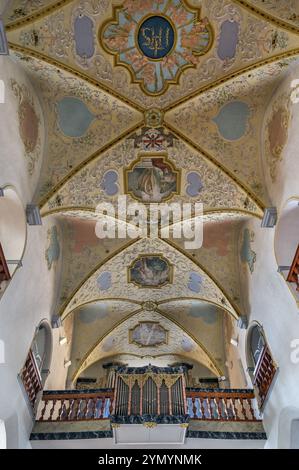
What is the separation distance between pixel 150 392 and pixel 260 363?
A: 3401 mm

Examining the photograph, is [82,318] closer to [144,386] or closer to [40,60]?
[144,386]

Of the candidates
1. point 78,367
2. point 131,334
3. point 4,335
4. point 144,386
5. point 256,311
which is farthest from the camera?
point 131,334

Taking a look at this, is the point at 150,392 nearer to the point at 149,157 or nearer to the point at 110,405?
the point at 110,405

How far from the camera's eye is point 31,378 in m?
10.6

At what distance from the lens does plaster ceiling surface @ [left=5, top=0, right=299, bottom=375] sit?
8641 mm

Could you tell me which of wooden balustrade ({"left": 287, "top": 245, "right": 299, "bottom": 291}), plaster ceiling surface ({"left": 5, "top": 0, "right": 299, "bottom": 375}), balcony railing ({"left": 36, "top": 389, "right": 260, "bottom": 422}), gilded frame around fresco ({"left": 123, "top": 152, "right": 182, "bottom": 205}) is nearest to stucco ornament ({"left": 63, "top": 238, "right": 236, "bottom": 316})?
plaster ceiling surface ({"left": 5, "top": 0, "right": 299, "bottom": 375})

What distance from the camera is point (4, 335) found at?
8688 mm

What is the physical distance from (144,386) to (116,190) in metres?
5.98

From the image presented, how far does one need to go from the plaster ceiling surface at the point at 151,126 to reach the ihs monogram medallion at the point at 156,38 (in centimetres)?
2

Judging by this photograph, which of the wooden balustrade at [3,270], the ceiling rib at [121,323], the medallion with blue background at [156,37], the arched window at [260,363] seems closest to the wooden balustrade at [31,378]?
the wooden balustrade at [3,270]

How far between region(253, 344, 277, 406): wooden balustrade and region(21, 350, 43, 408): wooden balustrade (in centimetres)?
658

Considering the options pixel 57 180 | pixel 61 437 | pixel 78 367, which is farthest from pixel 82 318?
pixel 57 180

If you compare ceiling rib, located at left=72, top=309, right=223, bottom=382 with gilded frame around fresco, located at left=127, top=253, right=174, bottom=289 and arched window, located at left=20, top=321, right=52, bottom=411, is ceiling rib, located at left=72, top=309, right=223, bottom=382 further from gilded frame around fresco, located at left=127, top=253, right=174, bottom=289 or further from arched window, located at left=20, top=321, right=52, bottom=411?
arched window, located at left=20, top=321, right=52, bottom=411

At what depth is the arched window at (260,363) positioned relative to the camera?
34.0ft
